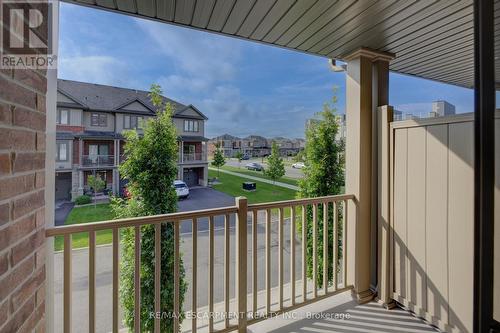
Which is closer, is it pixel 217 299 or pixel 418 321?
pixel 418 321

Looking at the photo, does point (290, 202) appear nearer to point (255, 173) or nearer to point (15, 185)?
point (255, 173)

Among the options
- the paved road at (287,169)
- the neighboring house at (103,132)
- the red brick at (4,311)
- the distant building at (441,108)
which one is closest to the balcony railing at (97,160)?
the neighboring house at (103,132)

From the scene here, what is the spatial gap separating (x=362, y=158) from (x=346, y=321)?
1496 millimetres

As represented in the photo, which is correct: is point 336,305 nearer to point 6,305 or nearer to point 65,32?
point 6,305

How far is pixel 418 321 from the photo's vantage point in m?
2.16

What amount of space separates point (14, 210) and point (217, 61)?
3.17 metres

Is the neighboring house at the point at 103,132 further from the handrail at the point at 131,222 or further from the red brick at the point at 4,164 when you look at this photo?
the red brick at the point at 4,164

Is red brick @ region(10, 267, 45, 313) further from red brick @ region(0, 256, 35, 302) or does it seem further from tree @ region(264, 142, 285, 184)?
tree @ region(264, 142, 285, 184)

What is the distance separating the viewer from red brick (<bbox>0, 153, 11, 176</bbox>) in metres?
0.82

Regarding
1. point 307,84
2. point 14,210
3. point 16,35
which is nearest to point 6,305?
point 14,210

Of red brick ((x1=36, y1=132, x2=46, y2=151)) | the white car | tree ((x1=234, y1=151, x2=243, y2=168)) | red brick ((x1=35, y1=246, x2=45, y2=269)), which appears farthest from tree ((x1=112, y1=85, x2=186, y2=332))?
red brick ((x1=36, y1=132, x2=46, y2=151))

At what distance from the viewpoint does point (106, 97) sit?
2139 mm

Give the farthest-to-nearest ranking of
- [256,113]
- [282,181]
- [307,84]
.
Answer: [307,84] < [256,113] < [282,181]

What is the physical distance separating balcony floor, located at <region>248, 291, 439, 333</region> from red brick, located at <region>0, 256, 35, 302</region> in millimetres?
1664
